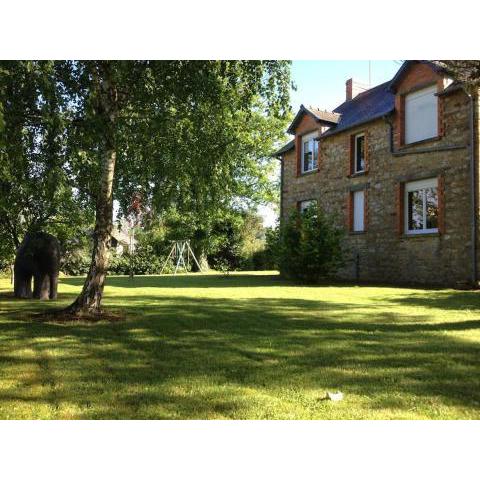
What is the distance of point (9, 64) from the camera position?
246 inches

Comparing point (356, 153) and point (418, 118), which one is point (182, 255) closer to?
point (356, 153)

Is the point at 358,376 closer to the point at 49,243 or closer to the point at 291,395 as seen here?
the point at 291,395

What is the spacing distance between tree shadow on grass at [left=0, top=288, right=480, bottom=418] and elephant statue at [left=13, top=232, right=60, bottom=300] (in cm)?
366

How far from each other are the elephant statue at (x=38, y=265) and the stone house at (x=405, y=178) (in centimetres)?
1062

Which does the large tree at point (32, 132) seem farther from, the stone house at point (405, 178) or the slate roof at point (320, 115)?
the slate roof at point (320, 115)

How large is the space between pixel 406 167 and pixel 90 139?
42.4 feet

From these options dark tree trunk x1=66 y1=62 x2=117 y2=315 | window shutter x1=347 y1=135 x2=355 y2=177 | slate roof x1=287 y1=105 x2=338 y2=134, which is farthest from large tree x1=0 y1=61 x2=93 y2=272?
slate roof x1=287 y1=105 x2=338 y2=134

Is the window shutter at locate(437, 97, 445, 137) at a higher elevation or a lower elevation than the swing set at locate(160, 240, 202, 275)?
higher

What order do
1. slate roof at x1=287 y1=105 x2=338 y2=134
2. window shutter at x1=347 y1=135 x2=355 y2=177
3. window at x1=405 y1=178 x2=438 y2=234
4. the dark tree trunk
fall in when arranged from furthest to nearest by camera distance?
slate roof at x1=287 y1=105 x2=338 y2=134, window shutter at x1=347 y1=135 x2=355 y2=177, window at x1=405 y1=178 x2=438 y2=234, the dark tree trunk

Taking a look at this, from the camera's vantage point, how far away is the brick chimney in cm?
2402

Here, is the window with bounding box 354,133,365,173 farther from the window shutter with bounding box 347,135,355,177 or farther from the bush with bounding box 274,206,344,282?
the bush with bounding box 274,206,344,282

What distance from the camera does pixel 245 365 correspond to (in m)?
4.76
